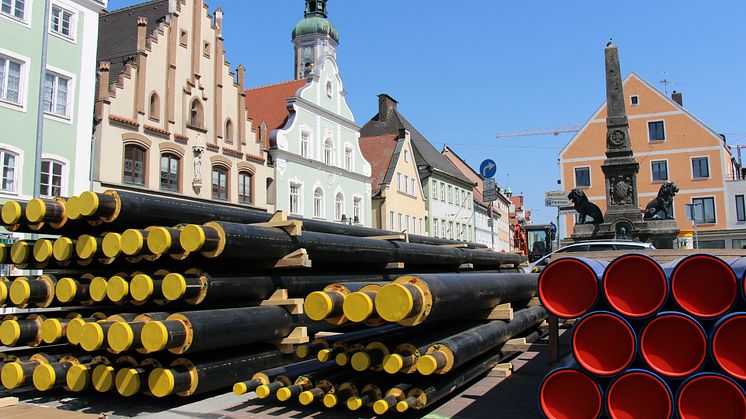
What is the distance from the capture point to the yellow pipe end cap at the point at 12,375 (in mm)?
6617

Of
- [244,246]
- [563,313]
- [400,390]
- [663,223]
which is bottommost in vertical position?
[400,390]

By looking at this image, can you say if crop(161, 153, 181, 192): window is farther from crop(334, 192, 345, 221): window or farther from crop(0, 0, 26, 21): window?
crop(334, 192, 345, 221): window

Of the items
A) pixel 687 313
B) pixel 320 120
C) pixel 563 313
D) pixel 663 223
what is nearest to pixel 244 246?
pixel 563 313

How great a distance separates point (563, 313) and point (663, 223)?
59.7ft

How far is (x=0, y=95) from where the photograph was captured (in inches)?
725

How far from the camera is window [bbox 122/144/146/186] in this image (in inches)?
870

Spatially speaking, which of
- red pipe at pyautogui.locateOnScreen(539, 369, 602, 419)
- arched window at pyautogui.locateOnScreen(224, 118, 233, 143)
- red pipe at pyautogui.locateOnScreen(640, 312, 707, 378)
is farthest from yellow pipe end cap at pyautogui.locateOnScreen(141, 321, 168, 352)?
arched window at pyautogui.locateOnScreen(224, 118, 233, 143)

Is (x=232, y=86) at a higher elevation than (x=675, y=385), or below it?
higher

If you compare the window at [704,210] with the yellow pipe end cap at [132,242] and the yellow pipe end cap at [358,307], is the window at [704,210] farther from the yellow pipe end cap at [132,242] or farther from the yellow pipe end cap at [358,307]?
the yellow pipe end cap at [132,242]

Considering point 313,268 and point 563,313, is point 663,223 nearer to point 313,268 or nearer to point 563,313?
point 313,268

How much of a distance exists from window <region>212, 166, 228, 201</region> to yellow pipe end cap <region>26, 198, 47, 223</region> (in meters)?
Result: 19.2

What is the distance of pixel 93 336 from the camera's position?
6.06 meters

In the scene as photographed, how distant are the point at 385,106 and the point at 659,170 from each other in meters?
21.9

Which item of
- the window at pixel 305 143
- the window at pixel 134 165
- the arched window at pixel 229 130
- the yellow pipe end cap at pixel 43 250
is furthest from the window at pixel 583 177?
the yellow pipe end cap at pixel 43 250
